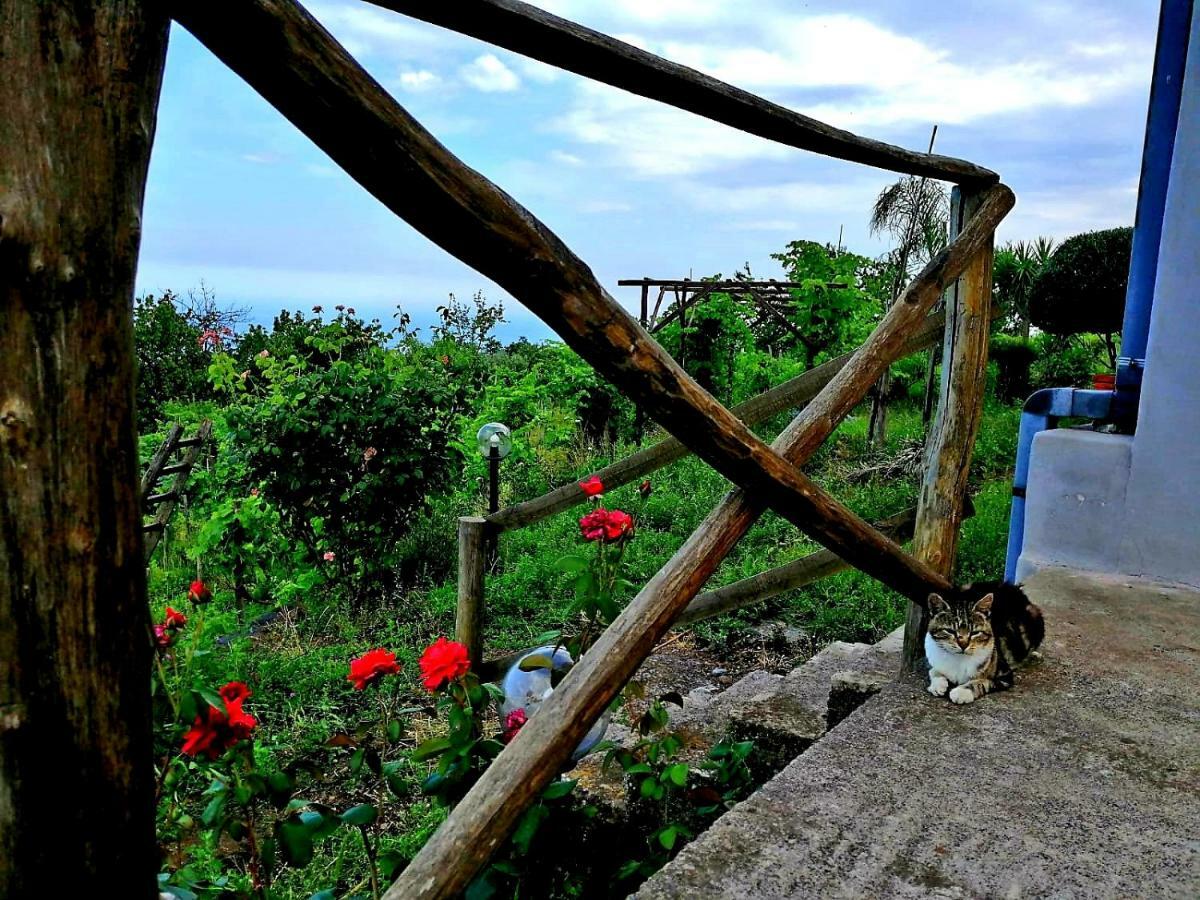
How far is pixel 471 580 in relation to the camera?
126 inches

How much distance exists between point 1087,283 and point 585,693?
879cm

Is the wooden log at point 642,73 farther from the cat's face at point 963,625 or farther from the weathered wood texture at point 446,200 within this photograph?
the cat's face at point 963,625

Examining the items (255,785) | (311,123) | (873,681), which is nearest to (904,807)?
(873,681)

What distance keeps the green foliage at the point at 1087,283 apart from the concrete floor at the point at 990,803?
7.34m

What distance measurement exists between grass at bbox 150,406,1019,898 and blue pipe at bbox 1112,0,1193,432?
5.49 feet

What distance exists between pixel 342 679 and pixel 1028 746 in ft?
9.86

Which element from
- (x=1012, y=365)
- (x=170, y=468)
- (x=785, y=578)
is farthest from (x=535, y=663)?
(x=1012, y=365)

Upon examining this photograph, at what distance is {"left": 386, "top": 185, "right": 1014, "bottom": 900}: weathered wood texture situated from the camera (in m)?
1.25

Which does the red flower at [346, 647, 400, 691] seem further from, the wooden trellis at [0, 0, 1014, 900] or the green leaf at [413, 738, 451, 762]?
the wooden trellis at [0, 0, 1014, 900]

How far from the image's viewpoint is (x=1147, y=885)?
1.38 metres

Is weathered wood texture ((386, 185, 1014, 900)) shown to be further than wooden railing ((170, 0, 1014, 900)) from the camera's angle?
Yes

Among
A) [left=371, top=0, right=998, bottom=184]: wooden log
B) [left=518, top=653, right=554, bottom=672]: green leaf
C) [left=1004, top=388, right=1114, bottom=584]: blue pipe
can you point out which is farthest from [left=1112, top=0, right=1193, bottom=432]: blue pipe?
[left=518, top=653, right=554, bottom=672]: green leaf

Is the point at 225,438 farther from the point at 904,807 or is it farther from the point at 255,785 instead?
the point at 904,807

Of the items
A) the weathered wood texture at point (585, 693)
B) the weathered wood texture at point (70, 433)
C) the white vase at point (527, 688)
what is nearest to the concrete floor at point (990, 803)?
the weathered wood texture at point (585, 693)
